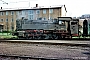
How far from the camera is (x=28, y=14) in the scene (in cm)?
5572

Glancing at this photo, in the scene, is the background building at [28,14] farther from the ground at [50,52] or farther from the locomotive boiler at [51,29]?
the ground at [50,52]

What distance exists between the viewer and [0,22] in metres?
61.7

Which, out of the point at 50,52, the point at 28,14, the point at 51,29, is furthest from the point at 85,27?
the point at 28,14

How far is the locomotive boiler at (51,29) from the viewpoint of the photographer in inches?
932

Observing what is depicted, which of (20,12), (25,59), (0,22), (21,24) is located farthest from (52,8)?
(25,59)

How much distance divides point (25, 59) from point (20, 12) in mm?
49050

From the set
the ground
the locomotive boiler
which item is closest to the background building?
the locomotive boiler

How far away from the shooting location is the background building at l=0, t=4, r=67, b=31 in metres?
51.4

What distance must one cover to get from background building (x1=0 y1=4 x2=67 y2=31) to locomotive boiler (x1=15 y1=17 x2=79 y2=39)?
22510 millimetres

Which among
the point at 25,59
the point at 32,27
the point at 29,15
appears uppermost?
the point at 29,15

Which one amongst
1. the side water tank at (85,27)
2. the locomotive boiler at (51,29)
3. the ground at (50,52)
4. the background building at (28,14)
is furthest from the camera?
the background building at (28,14)

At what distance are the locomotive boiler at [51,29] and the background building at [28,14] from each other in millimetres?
22510

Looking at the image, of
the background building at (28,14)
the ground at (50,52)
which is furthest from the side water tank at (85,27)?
the background building at (28,14)

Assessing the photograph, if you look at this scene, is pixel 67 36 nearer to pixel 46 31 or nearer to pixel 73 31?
pixel 73 31
